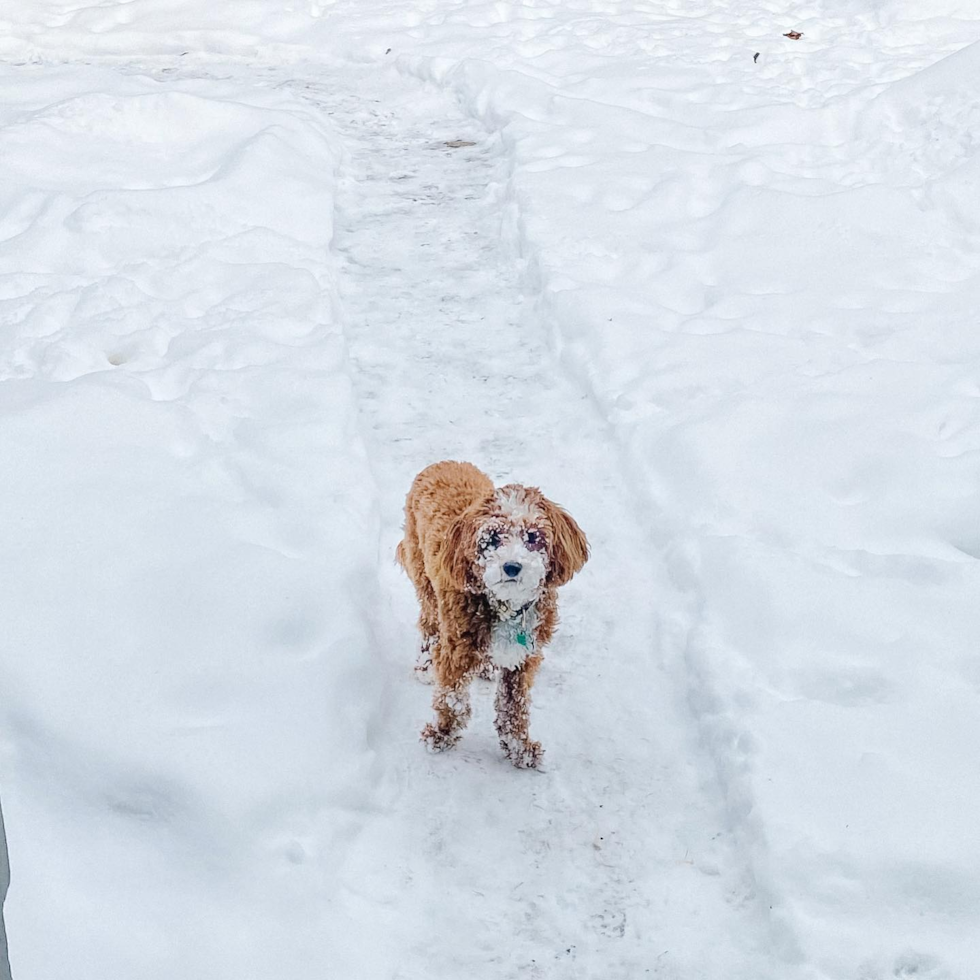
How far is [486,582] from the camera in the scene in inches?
140

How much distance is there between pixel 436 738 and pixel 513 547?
1062 mm

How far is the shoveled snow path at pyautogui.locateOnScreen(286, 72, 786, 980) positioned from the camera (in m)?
3.41

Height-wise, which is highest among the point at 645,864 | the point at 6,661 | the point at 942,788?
the point at 6,661

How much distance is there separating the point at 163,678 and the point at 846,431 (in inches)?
142

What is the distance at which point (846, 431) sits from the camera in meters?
5.41

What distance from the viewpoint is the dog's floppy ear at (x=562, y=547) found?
3.63m

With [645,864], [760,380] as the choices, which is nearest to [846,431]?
[760,380]

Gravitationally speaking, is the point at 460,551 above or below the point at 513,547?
below

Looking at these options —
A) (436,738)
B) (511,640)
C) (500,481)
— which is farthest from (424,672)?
(500,481)

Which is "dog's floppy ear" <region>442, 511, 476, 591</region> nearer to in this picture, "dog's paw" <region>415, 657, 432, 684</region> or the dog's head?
the dog's head

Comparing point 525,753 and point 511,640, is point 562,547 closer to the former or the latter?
point 511,640

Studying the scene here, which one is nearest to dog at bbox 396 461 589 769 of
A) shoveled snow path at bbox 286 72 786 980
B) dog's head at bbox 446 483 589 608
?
dog's head at bbox 446 483 589 608

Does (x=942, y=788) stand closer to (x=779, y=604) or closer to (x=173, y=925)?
(x=779, y=604)

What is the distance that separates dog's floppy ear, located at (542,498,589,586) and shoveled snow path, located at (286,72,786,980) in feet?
2.86
